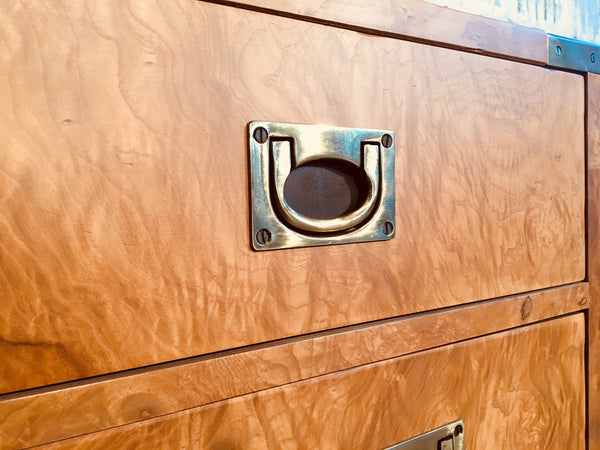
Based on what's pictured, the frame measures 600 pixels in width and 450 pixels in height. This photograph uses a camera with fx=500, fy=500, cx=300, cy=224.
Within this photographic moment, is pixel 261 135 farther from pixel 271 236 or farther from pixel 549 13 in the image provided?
pixel 549 13

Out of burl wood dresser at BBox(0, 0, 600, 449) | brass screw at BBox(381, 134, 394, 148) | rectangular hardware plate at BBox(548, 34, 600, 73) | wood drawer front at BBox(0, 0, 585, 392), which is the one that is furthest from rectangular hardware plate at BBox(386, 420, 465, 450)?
rectangular hardware plate at BBox(548, 34, 600, 73)

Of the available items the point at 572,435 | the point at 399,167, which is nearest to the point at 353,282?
the point at 399,167

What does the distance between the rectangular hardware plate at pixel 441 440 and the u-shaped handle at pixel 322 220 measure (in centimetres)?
19

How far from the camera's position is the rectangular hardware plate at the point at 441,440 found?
0.42m

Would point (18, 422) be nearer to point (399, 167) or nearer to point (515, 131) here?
point (399, 167)

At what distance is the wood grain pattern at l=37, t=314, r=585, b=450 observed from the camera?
13.2 inches

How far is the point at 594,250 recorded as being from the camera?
0.54m

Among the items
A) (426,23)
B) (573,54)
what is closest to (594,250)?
(573,54)

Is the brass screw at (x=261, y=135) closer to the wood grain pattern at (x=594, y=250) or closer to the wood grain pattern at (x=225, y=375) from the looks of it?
the wood grain pattern at (x=225, y=375)

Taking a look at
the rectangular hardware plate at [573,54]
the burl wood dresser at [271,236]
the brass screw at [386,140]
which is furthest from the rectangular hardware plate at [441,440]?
the rectangular hardware plate at [573,54]

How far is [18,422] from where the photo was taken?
28 centimetres

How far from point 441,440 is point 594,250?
275mm

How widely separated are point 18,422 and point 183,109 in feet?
0.67

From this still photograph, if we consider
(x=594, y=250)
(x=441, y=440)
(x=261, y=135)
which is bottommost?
(x=441, y=440)
